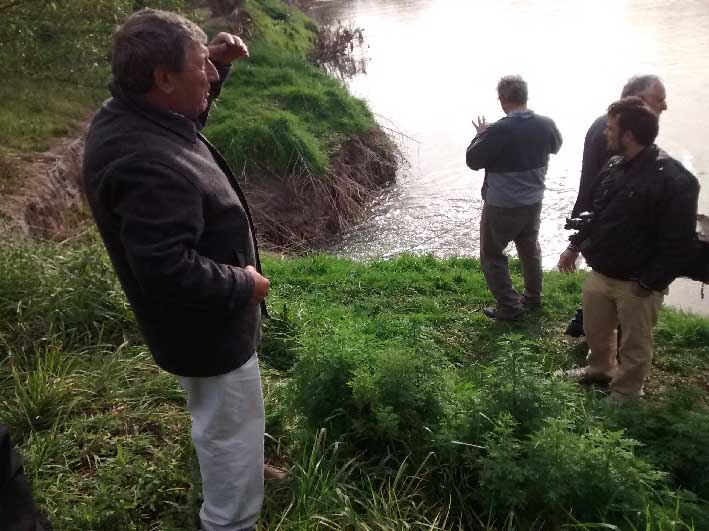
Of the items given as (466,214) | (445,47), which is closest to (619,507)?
(466,214)

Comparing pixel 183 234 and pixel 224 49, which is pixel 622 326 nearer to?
pixel 224 49

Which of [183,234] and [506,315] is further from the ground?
[183,234]

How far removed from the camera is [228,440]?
2.41 meters

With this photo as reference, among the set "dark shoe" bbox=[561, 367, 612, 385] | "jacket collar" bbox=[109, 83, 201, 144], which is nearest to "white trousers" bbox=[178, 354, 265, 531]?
"jacket collar" bbox=[109, 83, 201, 144]

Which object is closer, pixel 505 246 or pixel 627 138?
pixel 627 138

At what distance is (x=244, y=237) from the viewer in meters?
2.30

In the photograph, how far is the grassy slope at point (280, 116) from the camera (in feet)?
35.1

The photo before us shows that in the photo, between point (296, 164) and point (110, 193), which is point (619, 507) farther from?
point (296, 164)

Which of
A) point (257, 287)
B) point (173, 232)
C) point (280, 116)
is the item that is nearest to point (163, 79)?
point (173, 232)

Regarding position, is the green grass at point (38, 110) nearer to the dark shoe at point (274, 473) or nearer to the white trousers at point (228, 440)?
the dark shoe at point (274, 473)

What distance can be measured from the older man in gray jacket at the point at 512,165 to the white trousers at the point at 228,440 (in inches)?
123

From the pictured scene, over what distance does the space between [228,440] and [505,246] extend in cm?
341

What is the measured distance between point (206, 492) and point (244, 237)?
98 cm

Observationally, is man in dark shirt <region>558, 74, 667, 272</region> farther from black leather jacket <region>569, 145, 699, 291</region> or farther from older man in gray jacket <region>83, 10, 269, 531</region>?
older man in gray jacket <region>83, 10, 269, 531</region>
